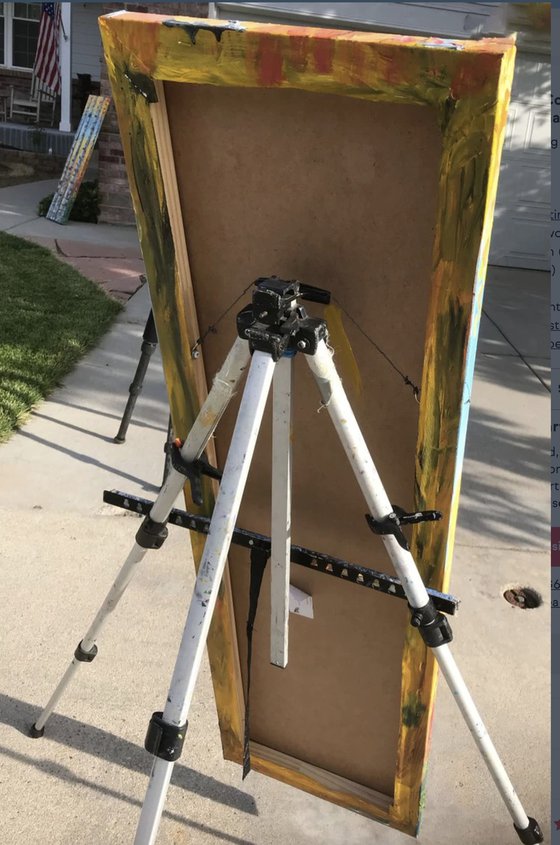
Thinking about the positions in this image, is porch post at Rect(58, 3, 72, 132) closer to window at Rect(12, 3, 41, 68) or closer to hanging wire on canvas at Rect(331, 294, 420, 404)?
window at Rect(12, 3, 41, 68)

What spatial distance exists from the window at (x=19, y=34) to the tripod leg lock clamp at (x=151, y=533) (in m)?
16.2

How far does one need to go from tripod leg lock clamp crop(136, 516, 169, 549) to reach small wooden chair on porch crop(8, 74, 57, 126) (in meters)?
15.0

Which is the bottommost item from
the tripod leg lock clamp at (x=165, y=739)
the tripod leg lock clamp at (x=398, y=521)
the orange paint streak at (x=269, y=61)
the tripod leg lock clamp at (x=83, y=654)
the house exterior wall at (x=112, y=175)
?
the tripod leg lock clamp at (x=83, y=654)

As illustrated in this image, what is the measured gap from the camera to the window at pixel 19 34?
50.3ft

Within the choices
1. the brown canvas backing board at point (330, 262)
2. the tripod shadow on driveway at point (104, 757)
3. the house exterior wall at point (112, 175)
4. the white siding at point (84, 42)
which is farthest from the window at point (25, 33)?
the brown canvas backing board at point (330, 262)

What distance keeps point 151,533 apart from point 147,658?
113 centimetres

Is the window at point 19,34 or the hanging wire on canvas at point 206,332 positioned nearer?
the hanging wire on canvas at point 206,332

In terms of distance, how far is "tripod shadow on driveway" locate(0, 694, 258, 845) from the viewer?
2211 millimetres

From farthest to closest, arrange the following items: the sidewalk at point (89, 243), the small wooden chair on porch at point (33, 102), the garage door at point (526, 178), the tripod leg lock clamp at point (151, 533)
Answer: the small wooden chair on porch at point (33, 102) < the garage door at point (526, 178) < the sidewalk at point (89, 243) < the tripod leg lock clamp at point (151, 533)

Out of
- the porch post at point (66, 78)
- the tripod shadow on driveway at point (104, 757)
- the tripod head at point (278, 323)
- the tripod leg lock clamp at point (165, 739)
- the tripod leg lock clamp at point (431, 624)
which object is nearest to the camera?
the tripod head at point (278, 323)

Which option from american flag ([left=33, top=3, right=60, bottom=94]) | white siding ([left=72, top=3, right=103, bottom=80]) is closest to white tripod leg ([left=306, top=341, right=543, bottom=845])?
american flag ([left=33, top=3, right=60, bottom=94])

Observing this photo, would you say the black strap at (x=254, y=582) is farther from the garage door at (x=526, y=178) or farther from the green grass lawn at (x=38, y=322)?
the garage door at (x=526, y=178)

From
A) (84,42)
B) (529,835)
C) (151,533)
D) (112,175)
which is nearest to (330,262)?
(151,533)

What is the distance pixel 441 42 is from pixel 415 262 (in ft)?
1.24
